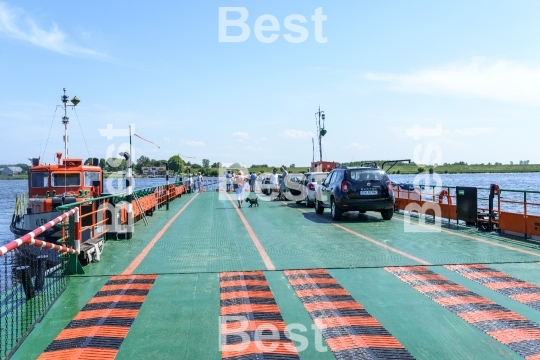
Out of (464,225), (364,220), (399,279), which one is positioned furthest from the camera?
(364,220)

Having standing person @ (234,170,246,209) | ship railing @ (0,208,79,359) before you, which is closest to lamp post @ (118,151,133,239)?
ship railing @ (0,208,79,359)

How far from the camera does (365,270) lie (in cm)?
723

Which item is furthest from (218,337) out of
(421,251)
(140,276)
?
(421,251)

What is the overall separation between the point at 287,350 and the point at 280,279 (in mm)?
2549

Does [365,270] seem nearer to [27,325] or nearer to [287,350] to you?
[287,350]

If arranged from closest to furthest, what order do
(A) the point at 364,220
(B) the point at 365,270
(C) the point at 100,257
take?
(B) the point at 365,270 → (C) the point at 100,257 → (A) the point at 364,220

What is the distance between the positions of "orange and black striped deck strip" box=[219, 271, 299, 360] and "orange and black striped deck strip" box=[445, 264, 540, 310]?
301 cm

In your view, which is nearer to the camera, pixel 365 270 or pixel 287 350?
pixel 287 350

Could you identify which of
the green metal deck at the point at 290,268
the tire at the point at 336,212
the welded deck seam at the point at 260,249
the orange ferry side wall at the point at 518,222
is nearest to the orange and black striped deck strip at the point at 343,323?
the green metal deck at the point at 290,268

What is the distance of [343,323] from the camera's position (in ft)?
16.0

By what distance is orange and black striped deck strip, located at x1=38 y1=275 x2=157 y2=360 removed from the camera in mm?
4242

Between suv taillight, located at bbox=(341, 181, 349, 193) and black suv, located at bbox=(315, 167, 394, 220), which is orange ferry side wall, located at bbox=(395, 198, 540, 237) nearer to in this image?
black suv, located at bbox=(315, 167, 394, 220)

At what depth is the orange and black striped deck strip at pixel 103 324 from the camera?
13.9ft

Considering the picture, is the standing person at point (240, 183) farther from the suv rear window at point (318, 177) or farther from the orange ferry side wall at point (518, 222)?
the orange ferry side wall at point (518, 222)
